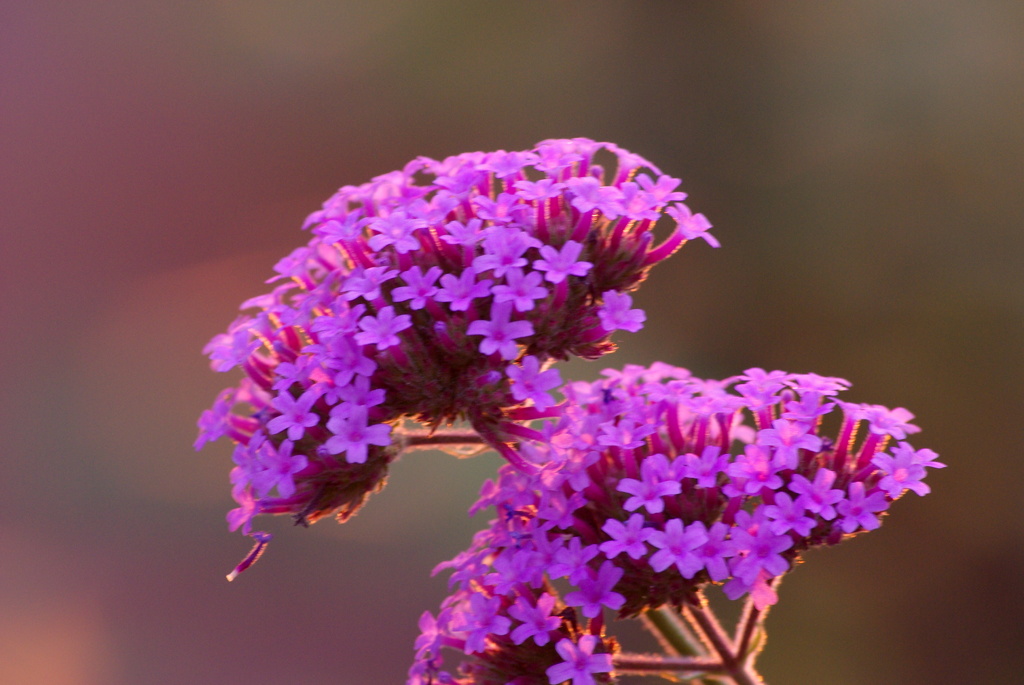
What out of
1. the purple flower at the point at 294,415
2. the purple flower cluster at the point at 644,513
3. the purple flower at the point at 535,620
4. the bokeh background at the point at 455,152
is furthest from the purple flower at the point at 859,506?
the bokeh background at the point at 455,152

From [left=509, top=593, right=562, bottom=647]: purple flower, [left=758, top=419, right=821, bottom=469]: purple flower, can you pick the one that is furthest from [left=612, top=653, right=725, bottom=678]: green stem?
[left=758, top=419, right=821, bottom=469]: purple flower

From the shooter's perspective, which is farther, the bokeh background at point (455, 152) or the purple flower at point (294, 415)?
the bokeh background at point (455, 152)

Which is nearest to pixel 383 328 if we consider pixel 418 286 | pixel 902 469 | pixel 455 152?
pixel 418 286

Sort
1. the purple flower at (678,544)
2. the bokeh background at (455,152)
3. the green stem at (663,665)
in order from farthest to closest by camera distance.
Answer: the bokeh background at (455,152)
the green stem at (663,665)
the purple flower at (678,544)

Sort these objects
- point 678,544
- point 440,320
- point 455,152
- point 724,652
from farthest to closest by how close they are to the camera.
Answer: point 455,152 < point 724,652 < point 440,320 < point 678,544

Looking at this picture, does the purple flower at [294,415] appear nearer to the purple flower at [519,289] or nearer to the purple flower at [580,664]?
the purple flower at [519,289]

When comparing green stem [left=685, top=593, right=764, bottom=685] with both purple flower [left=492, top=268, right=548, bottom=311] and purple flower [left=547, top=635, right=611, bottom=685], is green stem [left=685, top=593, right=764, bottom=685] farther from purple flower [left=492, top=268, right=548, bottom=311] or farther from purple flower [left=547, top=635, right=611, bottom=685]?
purple flower [left=492, top=268, right=548, bottom=311]

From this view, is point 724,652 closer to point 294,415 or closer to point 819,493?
point 819,493
